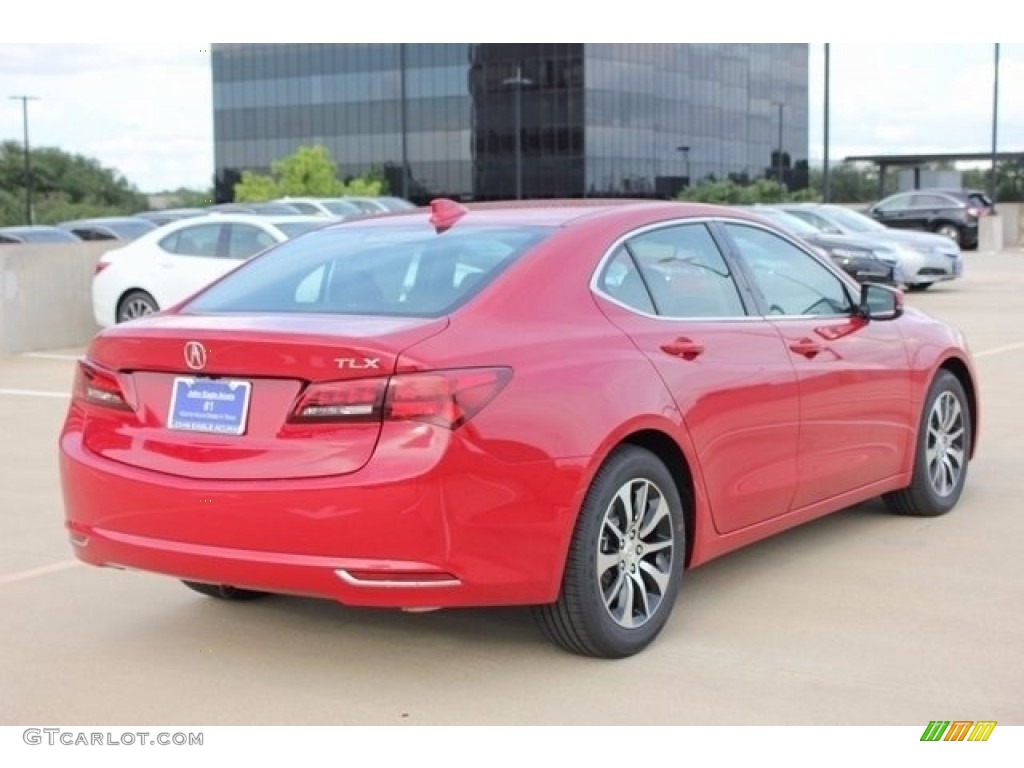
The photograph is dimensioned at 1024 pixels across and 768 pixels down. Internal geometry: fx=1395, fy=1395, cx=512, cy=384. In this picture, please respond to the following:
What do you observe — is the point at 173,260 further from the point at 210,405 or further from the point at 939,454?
the point at 210,405

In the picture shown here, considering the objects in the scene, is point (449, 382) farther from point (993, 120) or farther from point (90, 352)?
point (993, 120)

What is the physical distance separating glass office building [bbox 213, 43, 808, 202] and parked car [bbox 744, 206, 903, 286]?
192 feet

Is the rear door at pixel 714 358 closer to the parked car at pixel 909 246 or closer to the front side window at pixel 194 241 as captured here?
the front side window at pixel 194 241

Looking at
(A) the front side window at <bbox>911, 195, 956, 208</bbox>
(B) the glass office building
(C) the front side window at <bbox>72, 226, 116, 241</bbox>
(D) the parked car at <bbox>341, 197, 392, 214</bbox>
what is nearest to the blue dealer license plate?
(D) the parked car at <bbox>341, 197, 392, 214</bbox>

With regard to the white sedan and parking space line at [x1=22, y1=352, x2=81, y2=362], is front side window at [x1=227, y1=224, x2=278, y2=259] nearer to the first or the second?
the white sedan

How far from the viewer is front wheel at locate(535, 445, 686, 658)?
14.6 ft

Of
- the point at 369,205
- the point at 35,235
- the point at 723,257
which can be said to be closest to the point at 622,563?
the point at 723,257

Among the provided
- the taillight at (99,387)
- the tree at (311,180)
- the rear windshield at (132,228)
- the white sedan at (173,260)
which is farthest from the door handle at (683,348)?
the tree at (311,180)

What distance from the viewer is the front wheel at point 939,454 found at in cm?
657

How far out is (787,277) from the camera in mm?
5941

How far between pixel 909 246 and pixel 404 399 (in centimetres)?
1968

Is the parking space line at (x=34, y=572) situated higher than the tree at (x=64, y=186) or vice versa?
the tree at (x=64, y=186)

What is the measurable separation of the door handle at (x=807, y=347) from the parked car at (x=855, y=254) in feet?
49.1
